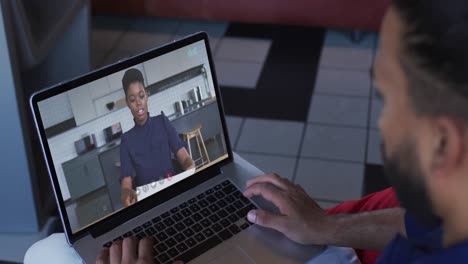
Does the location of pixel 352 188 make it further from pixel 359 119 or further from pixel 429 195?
pixel 429 195

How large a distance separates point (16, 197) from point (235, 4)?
5.32 ft

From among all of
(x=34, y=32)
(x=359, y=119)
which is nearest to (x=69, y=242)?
(x=34, y=32)

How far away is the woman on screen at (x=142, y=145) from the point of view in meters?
1.11

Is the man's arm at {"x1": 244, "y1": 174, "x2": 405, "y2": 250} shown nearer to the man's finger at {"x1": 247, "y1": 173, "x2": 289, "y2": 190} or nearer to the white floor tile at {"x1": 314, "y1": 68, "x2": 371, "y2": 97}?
the man's finger at {"x1": 247, "y1": 173, "x2": 289, "y2": 190}

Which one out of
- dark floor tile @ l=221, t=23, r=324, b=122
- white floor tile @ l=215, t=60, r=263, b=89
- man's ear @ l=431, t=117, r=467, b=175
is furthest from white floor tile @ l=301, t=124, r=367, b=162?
man's ear @ l=431, t=117, r=467, b=175

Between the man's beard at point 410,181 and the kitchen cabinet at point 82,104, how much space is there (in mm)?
549

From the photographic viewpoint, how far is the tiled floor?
7.64 feet

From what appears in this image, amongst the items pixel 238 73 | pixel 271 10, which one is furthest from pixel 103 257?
pixel 271 10

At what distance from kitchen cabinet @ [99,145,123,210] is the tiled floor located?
1.17m

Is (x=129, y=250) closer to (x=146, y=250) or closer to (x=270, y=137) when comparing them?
(x=146, y=250)

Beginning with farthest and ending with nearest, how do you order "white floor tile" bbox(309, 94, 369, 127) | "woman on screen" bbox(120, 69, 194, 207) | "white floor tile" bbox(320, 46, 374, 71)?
1. "white floor tile" bbox(320, 46, 374, 71)
2. "white floor tile" bbox(309, 94, 369, 127)
3. "woman on screen" bbox(120, 69, 194, 207)

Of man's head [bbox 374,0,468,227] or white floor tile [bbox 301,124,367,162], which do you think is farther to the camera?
white floor tile [bbox 301,124,367,162]

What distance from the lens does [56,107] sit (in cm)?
104

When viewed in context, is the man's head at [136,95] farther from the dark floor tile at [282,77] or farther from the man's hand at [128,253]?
the dark floor tile at [282,77]
